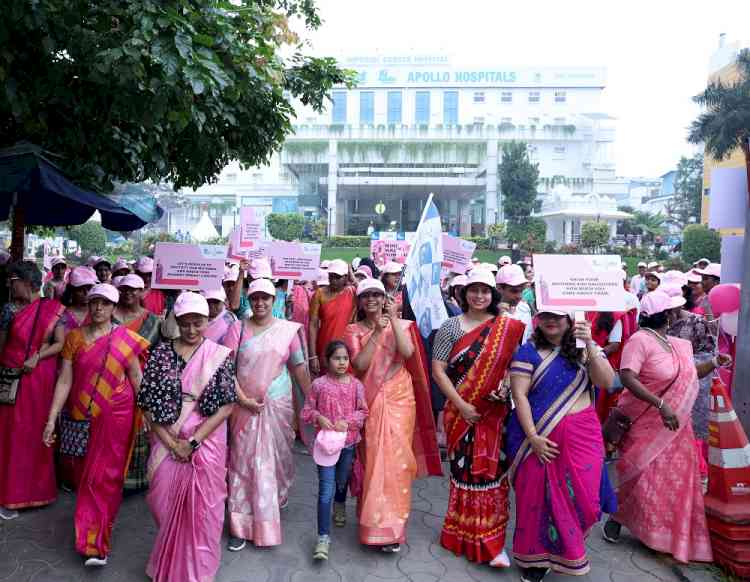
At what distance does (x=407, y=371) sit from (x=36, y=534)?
2.43 metres

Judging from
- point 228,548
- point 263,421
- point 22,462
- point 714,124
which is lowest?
point 228,548

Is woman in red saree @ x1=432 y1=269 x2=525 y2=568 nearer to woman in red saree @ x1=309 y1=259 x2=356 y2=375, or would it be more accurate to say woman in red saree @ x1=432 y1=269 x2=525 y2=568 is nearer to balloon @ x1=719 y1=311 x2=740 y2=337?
balloon @ x1=719 y1=311 x2=740 y2=337

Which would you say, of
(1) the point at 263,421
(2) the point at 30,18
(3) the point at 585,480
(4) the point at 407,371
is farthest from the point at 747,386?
(2) the point at 30,18

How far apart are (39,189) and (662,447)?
5.02 metres

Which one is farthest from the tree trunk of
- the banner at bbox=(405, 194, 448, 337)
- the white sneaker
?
the white sneaker

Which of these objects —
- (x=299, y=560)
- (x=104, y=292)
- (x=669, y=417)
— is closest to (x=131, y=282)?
(x=104, y=292)

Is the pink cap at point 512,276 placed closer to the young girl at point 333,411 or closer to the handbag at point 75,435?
the young girl at point 333,411

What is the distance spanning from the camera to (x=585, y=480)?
125 inches

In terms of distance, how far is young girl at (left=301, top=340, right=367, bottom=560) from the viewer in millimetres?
3559

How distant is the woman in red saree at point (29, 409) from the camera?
4.02 metres

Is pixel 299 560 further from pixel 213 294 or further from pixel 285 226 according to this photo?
pixel 285 226

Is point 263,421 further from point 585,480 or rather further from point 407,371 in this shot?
point 585,480

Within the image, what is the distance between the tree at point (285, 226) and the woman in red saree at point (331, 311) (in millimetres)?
29622

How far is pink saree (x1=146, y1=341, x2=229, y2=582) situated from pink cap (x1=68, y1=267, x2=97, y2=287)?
162 centimetres
